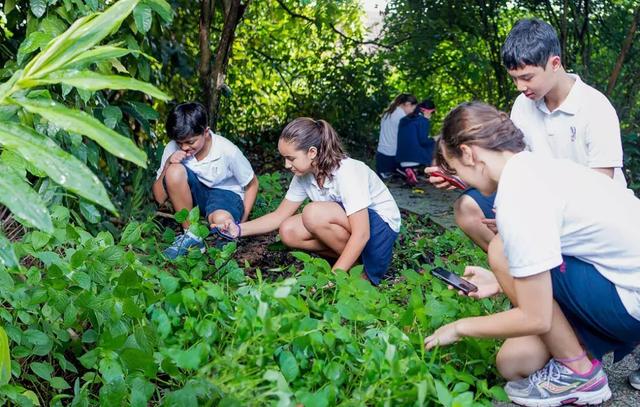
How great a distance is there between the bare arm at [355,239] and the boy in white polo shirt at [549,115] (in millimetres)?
415

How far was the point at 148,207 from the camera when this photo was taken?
469 cm

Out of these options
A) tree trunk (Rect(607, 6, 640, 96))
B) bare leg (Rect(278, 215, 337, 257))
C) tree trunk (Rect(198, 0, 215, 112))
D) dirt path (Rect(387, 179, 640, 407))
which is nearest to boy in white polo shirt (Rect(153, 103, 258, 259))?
bare leg (Rect(278, 215, 337, 257))

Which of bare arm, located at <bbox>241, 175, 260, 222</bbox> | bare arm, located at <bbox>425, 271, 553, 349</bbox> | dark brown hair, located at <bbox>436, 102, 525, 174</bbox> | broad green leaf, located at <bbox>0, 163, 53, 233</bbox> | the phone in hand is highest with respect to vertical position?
broad green leaf, located at <bbox>0, 163, 53, 233</bbox>

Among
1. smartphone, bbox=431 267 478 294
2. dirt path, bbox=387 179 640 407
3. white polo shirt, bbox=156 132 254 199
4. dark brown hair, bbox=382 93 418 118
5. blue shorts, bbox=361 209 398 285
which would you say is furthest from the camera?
dark brown hair, bbox=382 93 418 118

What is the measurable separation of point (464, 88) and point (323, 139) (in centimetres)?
458

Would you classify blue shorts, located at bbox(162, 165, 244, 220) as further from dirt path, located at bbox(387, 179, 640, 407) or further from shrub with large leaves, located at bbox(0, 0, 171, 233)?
shrub with large leaves, located at bbox(0, 0, 171, 233)

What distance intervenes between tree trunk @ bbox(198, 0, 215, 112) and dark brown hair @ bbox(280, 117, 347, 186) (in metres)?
1.62

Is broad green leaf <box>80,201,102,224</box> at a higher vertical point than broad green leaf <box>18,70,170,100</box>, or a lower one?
lower

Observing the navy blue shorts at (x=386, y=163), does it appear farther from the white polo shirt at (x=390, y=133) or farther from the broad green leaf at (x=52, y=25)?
the broad green leaf at (x=52, y=25)

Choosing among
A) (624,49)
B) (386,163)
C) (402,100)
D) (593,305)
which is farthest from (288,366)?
(402,100)

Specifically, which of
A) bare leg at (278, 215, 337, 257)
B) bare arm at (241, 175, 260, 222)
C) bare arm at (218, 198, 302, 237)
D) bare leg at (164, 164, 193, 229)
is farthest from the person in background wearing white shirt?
bare leg at (278, 215, 337, 257)

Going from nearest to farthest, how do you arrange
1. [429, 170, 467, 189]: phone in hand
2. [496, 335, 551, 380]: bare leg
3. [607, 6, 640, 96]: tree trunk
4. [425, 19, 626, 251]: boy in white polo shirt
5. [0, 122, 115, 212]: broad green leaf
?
[0, 122, 115, 212]: broad green leaf → [496, 335, 551, 380]: bare leg → [425, 19, 626, 251]: boy in white polo shirt → [429, 170, 467, 189]: phone in hand → [607, 6, 640, 96]: tree trunk

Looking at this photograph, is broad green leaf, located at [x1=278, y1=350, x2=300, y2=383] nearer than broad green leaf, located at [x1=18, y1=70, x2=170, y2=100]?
No

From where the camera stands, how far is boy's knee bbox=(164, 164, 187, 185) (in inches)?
169
